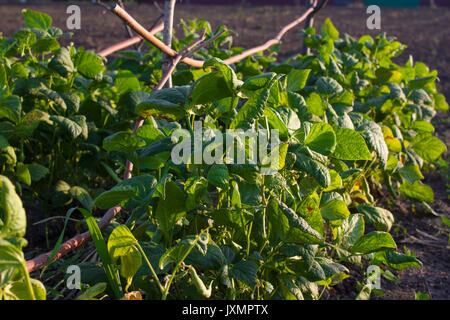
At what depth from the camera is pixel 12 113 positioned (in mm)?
1515

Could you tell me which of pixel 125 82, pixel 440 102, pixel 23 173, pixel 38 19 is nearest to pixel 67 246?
pixel 23 173

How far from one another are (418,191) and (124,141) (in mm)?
1411

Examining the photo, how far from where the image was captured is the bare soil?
63.4 inches

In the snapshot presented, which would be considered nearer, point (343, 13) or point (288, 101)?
point (288, 101)

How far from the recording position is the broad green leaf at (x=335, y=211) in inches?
44.6

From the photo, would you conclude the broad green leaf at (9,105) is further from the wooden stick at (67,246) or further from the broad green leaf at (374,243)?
the broad green leaf at (374,243)

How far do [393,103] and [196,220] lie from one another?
1.30 meters

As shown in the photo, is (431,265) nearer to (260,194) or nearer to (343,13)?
(260,194)

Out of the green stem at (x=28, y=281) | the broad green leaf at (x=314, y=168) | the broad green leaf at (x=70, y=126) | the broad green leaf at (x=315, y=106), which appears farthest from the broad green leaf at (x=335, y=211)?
the broad green leaf at (x=70, y=126)

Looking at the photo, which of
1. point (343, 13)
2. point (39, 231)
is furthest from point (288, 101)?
point (343, 13)

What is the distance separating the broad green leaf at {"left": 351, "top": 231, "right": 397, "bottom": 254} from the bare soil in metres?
0.34

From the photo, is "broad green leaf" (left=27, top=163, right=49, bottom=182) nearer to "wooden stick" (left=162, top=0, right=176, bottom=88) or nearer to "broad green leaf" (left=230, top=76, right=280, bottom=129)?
"wooden stick" (left=162, top=0, right=176, bottom=88)

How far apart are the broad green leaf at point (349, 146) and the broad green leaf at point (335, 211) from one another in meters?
0.14

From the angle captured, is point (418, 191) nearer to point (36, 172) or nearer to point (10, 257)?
point (36, 172)
